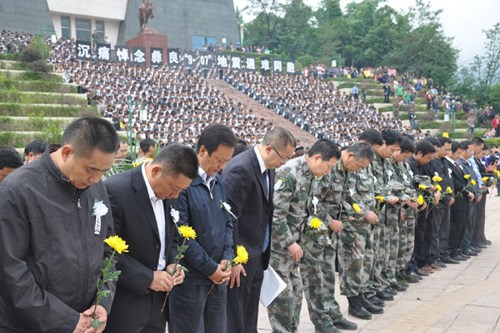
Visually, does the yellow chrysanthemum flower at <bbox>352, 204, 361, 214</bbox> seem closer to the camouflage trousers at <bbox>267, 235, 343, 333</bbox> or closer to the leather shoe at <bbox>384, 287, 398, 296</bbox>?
the camouflage trousers at <bbox>267, 235, 343, 333</bbox>

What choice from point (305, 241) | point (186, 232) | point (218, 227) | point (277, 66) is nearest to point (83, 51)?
point (277, 66)

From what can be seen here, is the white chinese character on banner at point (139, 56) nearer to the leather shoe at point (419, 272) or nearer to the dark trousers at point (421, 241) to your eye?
the dark trousers at point (421, 241)

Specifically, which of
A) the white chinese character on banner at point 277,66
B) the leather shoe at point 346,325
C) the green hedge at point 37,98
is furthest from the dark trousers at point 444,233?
the white chinese character on banner at point 277,66

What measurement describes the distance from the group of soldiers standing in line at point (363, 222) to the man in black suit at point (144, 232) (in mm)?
1506

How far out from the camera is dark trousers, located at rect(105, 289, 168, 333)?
105 inches

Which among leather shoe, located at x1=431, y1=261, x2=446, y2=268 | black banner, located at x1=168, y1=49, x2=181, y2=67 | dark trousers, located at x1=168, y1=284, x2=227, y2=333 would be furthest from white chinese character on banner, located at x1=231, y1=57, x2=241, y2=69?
dark trousers, located at x1=168, y1=284, x2=227, y2=333

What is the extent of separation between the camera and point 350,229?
5168 millimetres

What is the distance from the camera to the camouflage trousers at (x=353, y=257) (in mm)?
5141

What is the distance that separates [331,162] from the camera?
4262mm

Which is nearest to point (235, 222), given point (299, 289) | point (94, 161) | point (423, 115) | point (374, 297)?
point (299, 289)

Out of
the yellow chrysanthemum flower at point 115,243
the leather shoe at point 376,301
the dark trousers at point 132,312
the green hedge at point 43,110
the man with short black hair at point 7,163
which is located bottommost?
the leather shoe at point 376,301

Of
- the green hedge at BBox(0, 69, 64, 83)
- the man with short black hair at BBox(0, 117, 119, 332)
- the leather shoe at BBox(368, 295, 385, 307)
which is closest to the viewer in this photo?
the man with short black hair at BBox(0, 117, 119, 332)

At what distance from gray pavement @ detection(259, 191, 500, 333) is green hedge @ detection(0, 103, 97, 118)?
47.4ft

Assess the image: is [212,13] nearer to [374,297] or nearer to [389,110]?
[389,110]
